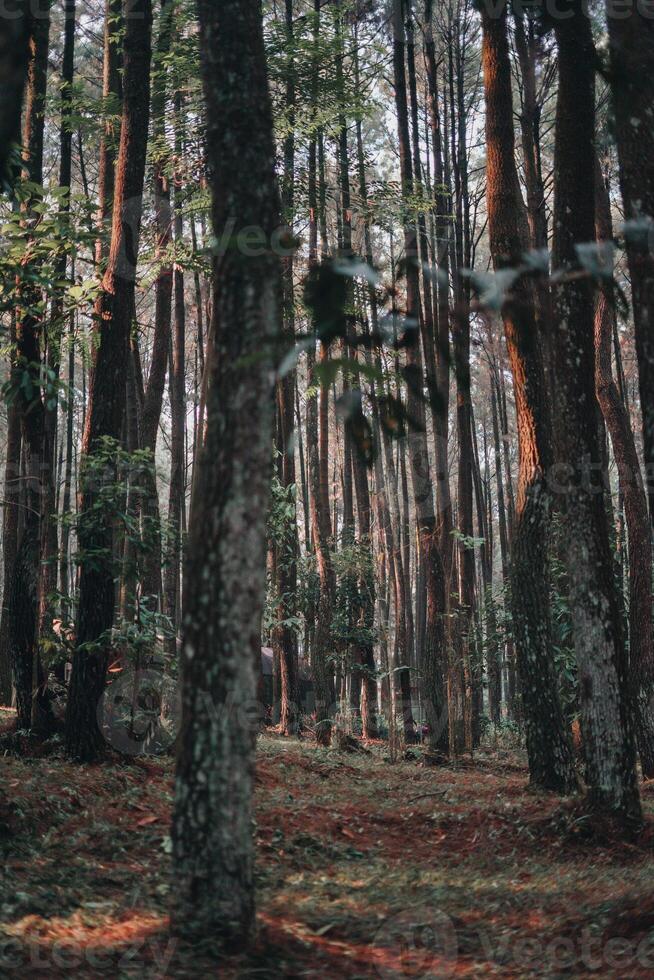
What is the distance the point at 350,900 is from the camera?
5.68m

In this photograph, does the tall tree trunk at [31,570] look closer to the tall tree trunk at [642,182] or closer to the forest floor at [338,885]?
the forest floor at [338,885]

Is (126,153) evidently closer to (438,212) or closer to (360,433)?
(360,433)

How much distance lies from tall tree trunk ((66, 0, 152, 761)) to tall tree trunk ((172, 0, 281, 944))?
509 cm

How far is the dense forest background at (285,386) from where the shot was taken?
4.09 meters

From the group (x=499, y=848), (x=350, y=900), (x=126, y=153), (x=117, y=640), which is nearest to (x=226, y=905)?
(x=350, y=900)

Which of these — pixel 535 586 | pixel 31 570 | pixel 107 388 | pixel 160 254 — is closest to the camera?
pixel 31 570

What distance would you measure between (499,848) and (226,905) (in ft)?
14.0

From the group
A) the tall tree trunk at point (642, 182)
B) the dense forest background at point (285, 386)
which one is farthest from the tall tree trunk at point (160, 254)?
the tall tree trunk at point (642, 182)

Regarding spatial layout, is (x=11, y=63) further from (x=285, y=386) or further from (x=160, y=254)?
(x=285, y=386)

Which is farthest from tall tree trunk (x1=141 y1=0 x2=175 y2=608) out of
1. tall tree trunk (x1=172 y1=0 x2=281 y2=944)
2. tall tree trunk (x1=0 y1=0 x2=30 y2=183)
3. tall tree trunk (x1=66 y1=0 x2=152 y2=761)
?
tall tree trunk (x1=0 y1=0 x2=30 y2=183)

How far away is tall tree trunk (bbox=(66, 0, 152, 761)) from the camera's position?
9.19m

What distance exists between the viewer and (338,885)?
238 inches

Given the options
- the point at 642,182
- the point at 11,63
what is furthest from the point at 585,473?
the point at 11,63

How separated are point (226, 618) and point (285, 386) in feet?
45.4
